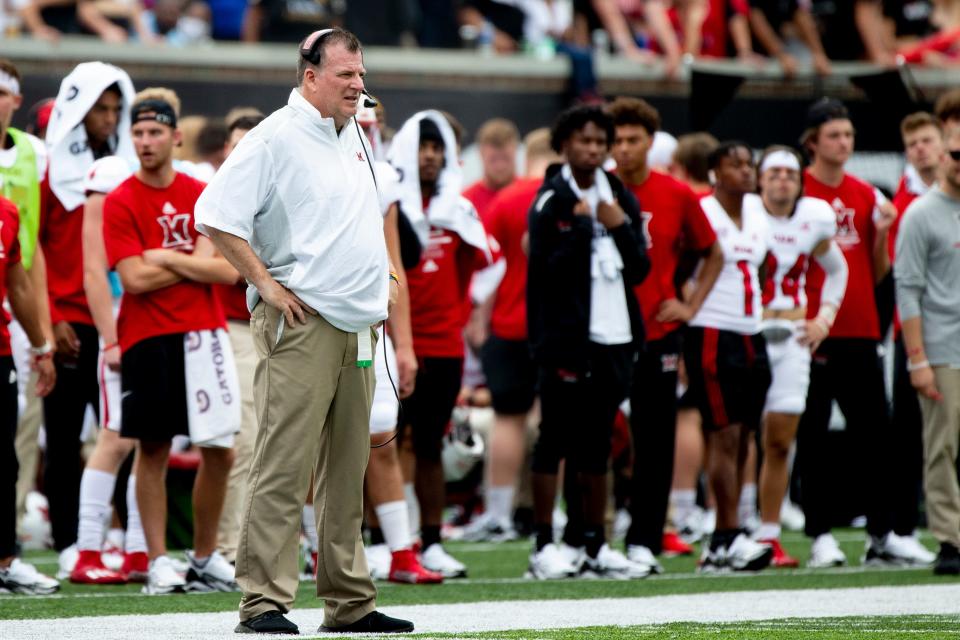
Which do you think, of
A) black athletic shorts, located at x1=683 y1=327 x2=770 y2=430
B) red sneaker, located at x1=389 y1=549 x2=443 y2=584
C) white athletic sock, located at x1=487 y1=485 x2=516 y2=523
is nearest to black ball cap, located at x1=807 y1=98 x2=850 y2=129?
black athletic shorts, located at x1=683 y1=327 x2=770 y2=430

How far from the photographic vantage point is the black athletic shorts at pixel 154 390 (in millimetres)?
7875

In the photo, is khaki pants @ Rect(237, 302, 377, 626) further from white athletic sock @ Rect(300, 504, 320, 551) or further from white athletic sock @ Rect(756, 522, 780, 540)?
white athletic sock @ Rect(756, 522, 780, 540)

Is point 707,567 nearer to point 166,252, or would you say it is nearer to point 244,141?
point 166,252


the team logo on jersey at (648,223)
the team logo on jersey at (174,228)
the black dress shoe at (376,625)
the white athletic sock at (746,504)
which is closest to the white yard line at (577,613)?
the black dress shoe at (376,625)

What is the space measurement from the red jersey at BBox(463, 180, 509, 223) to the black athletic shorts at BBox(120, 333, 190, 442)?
4740 mm

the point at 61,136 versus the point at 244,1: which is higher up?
the point at 244,1

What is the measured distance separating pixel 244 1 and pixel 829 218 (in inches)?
285

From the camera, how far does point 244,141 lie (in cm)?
609

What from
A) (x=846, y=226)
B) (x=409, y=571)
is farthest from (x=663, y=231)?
(x=409, y=571)

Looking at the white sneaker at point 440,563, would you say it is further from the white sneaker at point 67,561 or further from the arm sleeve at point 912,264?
the arm sleeve at point 912,264

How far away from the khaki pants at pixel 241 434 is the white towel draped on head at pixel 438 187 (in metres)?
1.06

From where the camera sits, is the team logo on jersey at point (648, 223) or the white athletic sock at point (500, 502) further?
the white athletic sock at point (500, 502)

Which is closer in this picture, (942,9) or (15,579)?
(15,579)

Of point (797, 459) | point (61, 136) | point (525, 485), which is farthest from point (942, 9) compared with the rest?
point (61, 136)
